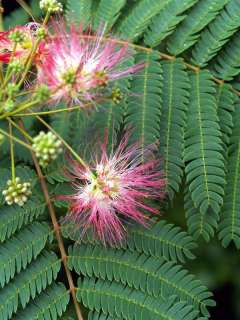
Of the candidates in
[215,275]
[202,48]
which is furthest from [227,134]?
[215,275]

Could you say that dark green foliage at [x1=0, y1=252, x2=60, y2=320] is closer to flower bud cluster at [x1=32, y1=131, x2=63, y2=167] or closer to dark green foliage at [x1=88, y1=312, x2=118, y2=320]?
dark green foliage at [x1=88, y1=312, x2=118, y2=320]

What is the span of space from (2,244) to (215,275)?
201cm

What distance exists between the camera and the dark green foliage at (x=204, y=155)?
2998 millimetres

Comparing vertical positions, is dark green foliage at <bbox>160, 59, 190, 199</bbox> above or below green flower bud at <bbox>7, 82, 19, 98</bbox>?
below

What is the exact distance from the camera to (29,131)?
3574 millimetres

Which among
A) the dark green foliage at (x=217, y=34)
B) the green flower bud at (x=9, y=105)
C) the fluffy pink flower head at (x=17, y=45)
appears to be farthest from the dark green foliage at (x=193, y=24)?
the green flower bud at (x=9, y=105)

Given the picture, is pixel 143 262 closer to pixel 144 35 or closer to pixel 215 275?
pixel 144 35

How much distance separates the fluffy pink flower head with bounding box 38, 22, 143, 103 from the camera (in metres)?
2.64

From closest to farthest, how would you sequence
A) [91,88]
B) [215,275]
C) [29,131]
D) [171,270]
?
[91,88], [171,270], [29,131], [215,275]

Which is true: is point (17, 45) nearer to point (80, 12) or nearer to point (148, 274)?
point (80, 12)

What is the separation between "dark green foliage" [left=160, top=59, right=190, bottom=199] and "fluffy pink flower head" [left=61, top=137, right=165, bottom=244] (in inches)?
2.4

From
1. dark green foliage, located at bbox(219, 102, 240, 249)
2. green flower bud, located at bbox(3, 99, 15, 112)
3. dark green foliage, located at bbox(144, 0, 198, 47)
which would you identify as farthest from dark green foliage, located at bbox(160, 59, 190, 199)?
green flower bud, located at bbox(3, 99, 15, 112)

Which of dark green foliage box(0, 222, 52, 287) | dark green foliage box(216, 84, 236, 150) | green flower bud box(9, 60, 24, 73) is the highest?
green flower bud box(9, 60, 24, 73)

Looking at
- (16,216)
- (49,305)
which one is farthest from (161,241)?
(16,216)
